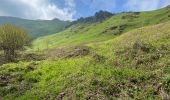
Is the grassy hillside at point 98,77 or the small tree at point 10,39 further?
the small tree at point 10,39

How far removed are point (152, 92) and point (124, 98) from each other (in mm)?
2256

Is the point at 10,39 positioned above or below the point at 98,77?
above

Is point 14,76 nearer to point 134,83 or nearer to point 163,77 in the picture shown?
point 134,83

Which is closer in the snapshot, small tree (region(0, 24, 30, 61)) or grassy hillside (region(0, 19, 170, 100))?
grassy hillside (region(0, 19, 170, 100))

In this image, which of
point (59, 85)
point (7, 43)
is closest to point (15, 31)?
point (7, 43)

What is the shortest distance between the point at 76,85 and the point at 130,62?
24.2ft

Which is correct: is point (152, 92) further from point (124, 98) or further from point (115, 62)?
point (115, 62)

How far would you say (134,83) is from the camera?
88.6 ft

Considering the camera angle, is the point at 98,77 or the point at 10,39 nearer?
the point at 98,77

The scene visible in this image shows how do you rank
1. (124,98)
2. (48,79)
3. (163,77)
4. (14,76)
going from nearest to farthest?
(124,98) → (163,77) → (48,79) → (14,76)

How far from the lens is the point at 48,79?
104 ft

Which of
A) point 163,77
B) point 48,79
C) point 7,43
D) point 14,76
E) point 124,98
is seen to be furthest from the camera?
point 7,43

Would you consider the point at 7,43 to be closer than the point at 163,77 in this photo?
No

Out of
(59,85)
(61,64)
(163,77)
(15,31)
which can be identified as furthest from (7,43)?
(163,77)
